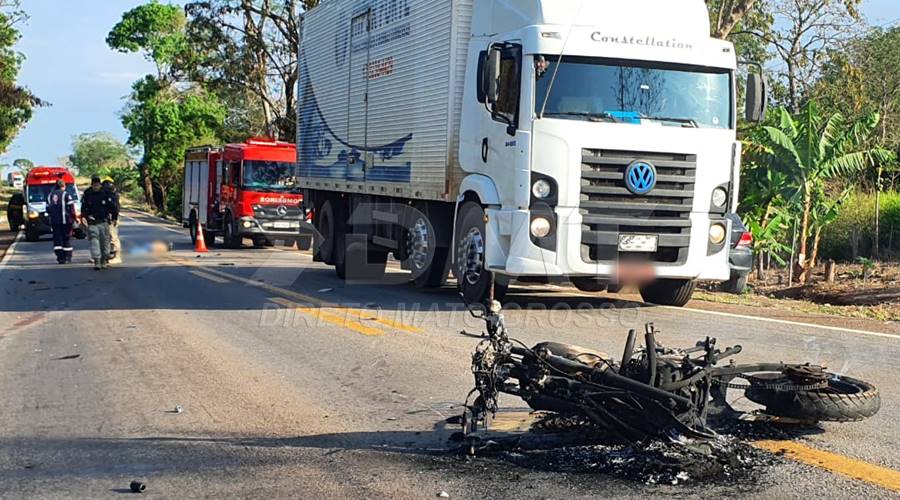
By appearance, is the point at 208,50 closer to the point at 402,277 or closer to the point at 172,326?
the point at 402,277

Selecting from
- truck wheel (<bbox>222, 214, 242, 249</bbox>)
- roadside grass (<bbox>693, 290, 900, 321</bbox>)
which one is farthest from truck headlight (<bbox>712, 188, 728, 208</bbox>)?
truck wheel (<bbox>222, 214, 242, 249</bbox>)

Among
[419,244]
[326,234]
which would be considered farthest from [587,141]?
[326,234]

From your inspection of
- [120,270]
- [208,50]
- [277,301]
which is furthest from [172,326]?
[208,50]

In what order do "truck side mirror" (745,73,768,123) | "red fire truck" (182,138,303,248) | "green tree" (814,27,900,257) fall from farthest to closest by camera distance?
"green tree" (814,27,900,257), "red fire truck" (182,138,303,248), "truck side mirror" (745,73,768,123)

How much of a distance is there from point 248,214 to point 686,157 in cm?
1758

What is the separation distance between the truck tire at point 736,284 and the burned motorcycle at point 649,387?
9.35m

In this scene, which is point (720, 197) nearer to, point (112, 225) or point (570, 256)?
point (570, 256)

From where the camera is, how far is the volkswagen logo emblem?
1028 cm

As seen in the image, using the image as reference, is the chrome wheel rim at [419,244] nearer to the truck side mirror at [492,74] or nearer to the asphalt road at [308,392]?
the asphalt road at [308,392]

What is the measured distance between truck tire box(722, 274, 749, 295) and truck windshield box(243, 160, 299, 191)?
13.8m

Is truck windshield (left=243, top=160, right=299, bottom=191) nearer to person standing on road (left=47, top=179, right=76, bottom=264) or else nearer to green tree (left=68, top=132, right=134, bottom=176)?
person standing on road (left=47, top=179, right=76, bottom=264)

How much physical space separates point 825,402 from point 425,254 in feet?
27.3

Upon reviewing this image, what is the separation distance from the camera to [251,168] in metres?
26.3

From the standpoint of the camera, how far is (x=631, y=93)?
34.4ft
